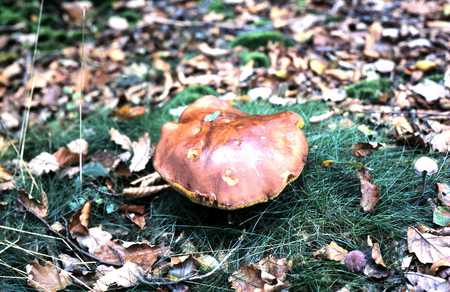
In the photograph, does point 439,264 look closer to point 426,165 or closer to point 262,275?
point 426,165

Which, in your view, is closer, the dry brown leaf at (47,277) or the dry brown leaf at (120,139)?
the dry brown leaf at (47,277)

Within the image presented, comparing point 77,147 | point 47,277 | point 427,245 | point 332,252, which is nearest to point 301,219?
point 332,252

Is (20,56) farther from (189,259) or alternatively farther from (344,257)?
(344,257)

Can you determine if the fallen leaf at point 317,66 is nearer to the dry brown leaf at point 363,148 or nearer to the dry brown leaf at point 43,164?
the dry brown leaf at point 363,148

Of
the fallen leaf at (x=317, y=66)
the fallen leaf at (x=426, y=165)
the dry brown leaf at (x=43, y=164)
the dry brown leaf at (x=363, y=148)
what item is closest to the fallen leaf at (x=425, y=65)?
the fallen leaf at (x=317, y=66)

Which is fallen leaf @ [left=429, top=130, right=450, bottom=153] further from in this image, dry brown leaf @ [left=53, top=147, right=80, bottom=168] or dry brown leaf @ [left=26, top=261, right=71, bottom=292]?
dry brown leaf @ [left=53, top=147, right=80, bottom=168]

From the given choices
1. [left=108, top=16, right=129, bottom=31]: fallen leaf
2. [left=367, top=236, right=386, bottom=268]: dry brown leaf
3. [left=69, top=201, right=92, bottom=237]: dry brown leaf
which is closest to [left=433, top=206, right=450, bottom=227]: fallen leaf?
[left=367, top=236, right=386, bottom=268]: dry brown leaf
